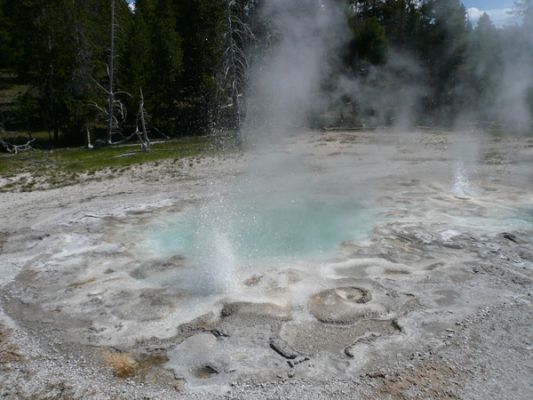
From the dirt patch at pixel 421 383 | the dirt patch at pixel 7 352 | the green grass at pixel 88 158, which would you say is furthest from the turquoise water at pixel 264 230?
the green grass at pixel 88 158

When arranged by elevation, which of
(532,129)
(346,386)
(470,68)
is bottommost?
(346,386)

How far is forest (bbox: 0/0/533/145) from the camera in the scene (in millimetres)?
13328

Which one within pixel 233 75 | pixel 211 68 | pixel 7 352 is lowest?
pixel 7 352

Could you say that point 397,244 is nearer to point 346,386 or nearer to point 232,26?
point 346,386

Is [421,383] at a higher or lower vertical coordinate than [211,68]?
lower

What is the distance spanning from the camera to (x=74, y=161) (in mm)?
11180

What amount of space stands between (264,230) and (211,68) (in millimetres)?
11113

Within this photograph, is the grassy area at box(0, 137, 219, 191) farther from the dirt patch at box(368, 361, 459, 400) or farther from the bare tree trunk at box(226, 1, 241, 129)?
the dirt patch at box(368, 361, 459, 400)

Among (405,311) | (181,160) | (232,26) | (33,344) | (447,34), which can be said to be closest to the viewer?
(33,344)

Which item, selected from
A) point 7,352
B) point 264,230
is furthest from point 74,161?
point 7,352

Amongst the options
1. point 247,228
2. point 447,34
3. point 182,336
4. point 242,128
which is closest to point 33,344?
point 182,336

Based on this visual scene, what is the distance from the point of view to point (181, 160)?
11.0 meters

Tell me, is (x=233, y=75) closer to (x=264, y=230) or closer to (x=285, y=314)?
(x=264, y=230)

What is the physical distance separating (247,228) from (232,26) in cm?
863
